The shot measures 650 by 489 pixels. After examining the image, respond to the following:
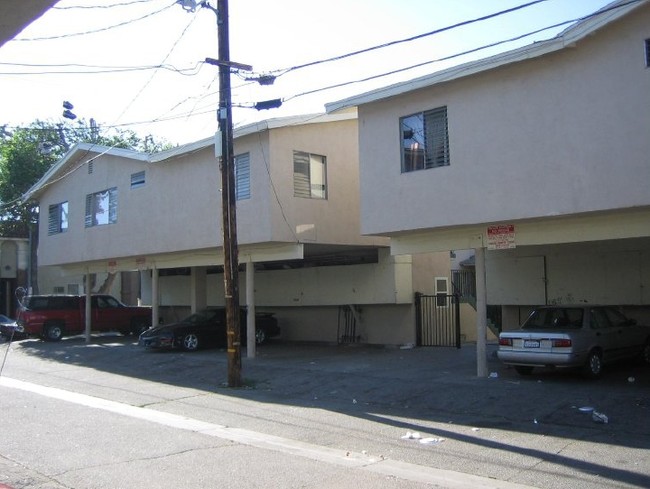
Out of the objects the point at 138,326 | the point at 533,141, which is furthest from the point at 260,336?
the point at 533,141

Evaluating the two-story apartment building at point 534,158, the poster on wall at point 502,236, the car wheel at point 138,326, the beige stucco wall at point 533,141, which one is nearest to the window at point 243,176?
the two-story apartment building at point 534,158

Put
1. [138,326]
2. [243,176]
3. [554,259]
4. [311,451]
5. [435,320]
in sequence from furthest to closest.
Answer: [138,326]
[435,320]
[243,176]
[554,259]
[311,451]

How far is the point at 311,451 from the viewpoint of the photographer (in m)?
8.22

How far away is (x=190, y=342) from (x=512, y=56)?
533 inches

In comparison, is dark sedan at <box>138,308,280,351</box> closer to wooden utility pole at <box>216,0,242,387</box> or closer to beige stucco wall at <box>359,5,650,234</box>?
wooden utility pole at <box>216,0,242,387</box>

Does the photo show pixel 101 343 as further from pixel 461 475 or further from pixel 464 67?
pixel 461 475

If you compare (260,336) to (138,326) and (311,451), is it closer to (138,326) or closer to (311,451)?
(138,326)

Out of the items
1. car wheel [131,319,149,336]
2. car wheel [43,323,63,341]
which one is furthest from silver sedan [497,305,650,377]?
car wheel [43,323,63,341]

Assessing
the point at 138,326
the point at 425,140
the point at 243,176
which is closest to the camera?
the point at 425,140

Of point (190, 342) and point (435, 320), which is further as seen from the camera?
point (190, 342)

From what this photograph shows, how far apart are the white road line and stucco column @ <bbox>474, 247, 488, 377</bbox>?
5590mm

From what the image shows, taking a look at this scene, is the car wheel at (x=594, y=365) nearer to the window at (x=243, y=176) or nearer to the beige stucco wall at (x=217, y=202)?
the beige stucco wall at (x=217, y=202)

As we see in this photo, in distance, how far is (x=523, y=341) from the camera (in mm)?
12508

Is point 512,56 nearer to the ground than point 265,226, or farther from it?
farther from it
